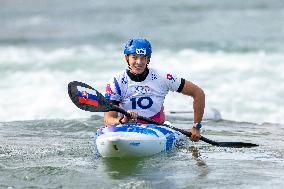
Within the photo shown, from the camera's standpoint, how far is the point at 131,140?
948 centimetres

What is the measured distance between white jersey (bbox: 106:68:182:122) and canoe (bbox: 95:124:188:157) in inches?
15.4

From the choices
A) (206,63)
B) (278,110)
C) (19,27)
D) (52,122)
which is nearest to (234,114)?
(278,110)

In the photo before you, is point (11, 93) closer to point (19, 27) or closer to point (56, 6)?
point (19, 27)

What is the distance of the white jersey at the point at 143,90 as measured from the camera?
1027cm

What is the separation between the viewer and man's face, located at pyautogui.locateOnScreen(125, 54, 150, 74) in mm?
10102

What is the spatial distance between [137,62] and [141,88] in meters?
0.39

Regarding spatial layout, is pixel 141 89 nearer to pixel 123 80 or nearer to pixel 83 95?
pixel 123 80

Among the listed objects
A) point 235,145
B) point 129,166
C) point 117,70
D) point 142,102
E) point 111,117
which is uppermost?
point 117,70

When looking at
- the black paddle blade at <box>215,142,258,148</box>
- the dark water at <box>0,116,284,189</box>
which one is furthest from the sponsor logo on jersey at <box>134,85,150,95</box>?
the black paddle blade at <box>215,142,258,148</box>

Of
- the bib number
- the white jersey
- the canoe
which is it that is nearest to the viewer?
the canoe

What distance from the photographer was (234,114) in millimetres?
19047

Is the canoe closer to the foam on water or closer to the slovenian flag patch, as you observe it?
the slovenian flag patch

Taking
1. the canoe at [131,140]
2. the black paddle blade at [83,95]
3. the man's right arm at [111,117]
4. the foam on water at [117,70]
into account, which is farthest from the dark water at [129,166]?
the foam on water at [117,70]

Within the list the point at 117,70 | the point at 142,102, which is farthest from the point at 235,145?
the point at 117,70
